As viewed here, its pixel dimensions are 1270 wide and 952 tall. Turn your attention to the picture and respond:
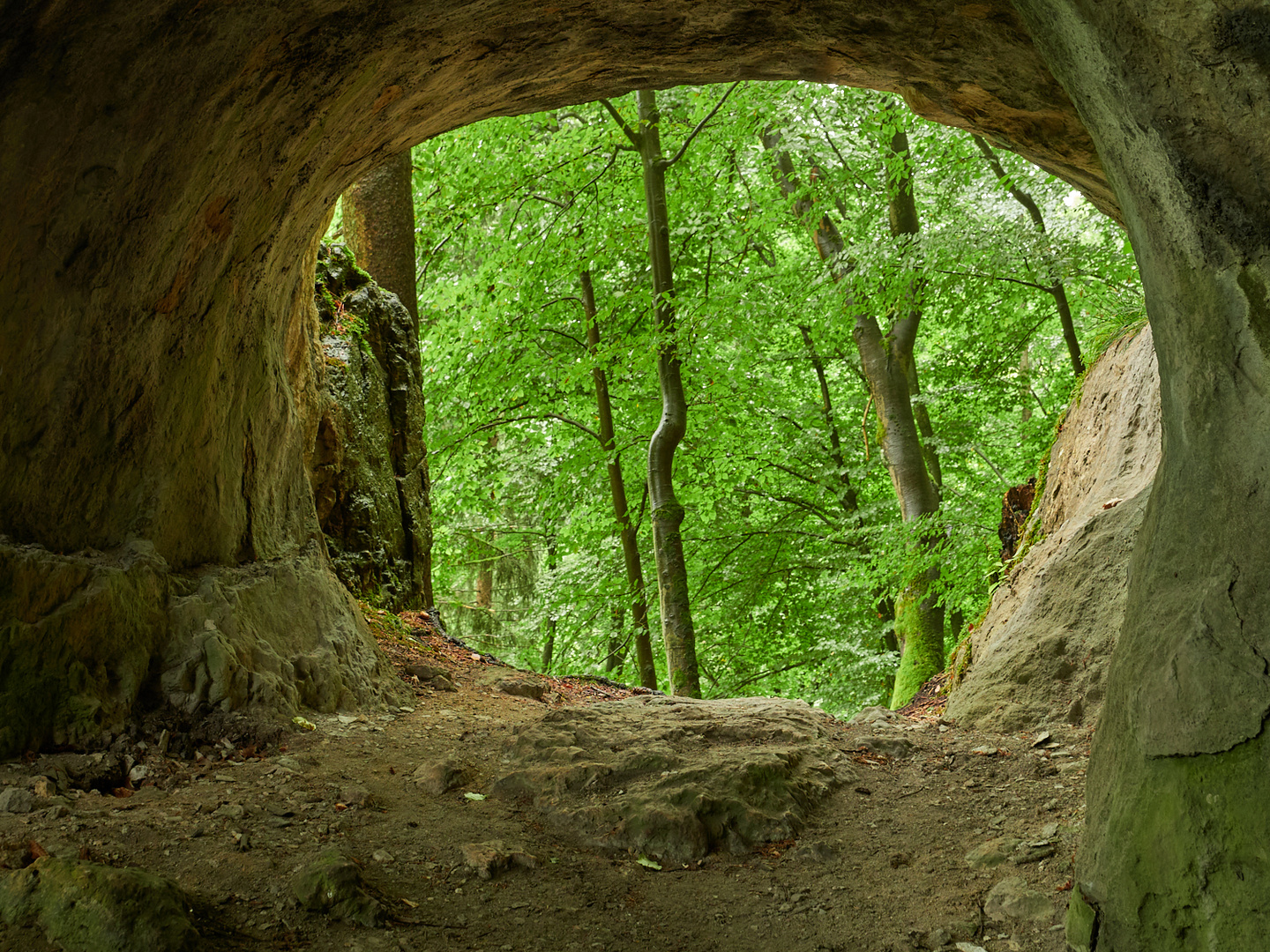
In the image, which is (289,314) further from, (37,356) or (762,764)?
(762,764)

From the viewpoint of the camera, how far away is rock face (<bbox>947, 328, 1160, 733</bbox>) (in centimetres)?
509

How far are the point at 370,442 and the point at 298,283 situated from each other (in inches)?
90.8

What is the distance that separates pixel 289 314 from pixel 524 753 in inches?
122

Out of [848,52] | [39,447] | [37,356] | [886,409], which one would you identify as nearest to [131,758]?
[39,447]

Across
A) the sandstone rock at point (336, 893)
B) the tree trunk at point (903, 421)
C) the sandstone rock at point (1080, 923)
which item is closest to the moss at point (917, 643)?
→ the tree trunk at point (903, 421)

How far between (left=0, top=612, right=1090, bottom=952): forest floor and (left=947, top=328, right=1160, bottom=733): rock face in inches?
24.6

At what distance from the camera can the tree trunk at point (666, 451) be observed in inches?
400

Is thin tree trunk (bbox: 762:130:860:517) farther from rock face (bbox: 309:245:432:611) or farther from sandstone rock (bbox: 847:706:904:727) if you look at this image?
sandstone rock (bbox: 847:706:904:727)

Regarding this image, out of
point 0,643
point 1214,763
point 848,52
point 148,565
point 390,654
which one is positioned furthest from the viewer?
point 390,654

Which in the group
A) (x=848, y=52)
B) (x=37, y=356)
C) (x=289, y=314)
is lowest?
(x=37, y=356)

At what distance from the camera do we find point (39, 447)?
358 cm

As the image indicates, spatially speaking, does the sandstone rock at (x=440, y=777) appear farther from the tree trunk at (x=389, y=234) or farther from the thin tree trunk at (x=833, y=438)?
the thin tree trunk at (x=833, y=438)

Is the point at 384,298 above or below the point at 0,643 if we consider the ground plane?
above

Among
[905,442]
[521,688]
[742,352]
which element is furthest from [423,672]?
[742,352]
